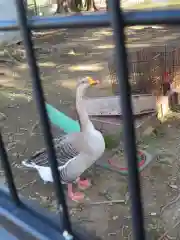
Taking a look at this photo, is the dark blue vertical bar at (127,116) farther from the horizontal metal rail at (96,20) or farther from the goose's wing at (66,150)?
the goose's wing at (66,150)

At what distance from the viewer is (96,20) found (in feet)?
1.48

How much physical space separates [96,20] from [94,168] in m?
2.42

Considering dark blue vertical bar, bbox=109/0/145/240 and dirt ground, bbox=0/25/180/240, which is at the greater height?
dark blue vertical bar, bbox=109/0/145/240

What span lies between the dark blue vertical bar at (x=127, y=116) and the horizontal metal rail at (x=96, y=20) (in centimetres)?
1

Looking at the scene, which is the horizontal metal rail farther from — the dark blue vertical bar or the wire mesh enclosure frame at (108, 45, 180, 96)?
the wire mesh enclosure frame at (108, 45, 180, 96)

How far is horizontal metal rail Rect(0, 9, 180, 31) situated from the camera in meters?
0.37

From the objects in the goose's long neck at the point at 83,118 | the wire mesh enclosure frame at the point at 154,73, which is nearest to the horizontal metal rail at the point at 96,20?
the goose's long neck at the point at 83,118

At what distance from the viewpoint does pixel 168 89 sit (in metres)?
3.83

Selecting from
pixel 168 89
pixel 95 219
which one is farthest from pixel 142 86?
pixel 95 219

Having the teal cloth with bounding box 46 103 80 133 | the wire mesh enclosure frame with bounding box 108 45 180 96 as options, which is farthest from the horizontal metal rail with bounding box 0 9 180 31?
the wire mesh enclosure frame with bounding box 108 45 180 96

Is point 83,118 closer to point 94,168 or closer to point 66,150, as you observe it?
point 66,150

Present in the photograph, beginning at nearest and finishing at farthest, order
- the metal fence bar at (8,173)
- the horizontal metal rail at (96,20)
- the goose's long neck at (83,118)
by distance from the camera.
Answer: the horizontal metal rail at (96,20) → the metal fence bar at (8,173) → the goose's long neck at (83,118)

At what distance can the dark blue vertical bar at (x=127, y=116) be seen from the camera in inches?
16.4

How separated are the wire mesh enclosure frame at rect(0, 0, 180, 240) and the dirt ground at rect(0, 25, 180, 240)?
0.20m
